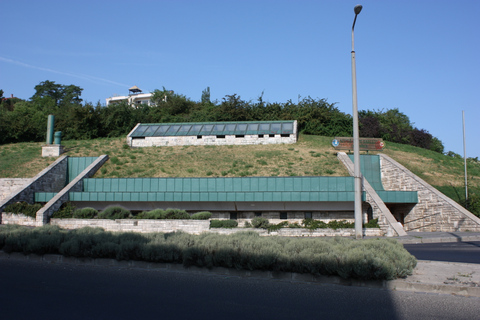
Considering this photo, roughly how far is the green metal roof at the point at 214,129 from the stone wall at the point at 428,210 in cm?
1364

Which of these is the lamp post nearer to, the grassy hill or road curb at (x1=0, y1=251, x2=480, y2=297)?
road curb at (x1=0, y1=251, x2=480, y2=297)

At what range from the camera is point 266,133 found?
137 feet

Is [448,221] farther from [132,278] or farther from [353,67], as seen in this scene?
[132,278]

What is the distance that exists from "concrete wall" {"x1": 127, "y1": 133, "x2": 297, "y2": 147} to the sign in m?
6.14

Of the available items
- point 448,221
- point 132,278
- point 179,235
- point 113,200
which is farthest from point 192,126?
point 132,278

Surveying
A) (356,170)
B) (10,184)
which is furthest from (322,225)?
(10,184)

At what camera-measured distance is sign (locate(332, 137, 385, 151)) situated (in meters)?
35.5

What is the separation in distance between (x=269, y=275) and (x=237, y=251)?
107 centimetres

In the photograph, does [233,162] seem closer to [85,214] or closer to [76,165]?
[85,214]

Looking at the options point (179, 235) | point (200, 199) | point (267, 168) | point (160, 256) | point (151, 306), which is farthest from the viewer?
point (267, 168)

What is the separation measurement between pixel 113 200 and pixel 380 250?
22.2 metres

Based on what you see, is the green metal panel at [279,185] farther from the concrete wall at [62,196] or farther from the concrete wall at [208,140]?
the concrete wall at [62,196]

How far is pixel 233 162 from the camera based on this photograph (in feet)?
113

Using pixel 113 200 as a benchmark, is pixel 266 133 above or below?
above
